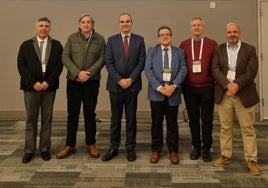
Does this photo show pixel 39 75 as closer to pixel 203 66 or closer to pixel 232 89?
pixel 203 66

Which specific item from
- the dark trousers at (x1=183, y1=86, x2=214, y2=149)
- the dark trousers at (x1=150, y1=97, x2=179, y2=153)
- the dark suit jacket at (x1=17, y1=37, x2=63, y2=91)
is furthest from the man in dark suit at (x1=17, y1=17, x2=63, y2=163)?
the dark trousers at (x1=183, y1=86, x2=214, y2=149)

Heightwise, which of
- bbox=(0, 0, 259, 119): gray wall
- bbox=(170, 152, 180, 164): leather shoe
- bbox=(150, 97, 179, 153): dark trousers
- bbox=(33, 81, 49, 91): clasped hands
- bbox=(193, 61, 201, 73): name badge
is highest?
bbox=(0, 0, 259, 119): gray wall

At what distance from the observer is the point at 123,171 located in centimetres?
334

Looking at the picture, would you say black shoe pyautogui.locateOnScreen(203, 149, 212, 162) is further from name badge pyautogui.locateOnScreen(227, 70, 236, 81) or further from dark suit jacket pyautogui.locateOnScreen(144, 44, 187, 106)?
name badge pyautogui.locateOnScreen(227, 70, 236, 81)

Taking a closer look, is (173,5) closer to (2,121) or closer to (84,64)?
(84,64)

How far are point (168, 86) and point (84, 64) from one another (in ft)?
3.18

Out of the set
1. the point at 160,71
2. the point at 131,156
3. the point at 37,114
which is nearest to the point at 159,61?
the point at 160,71

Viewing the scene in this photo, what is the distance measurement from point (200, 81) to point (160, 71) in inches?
17.4

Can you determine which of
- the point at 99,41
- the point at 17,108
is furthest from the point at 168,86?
the point at 17,108

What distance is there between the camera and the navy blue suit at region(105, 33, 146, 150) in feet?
11.8

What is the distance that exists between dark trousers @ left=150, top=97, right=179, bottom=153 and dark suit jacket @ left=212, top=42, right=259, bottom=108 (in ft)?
1.74

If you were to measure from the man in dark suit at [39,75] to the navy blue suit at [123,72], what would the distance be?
601mm

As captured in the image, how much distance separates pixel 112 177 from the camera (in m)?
3.17

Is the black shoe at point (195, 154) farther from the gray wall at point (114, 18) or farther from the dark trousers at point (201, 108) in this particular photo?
the gray wall at point (114, 18)
